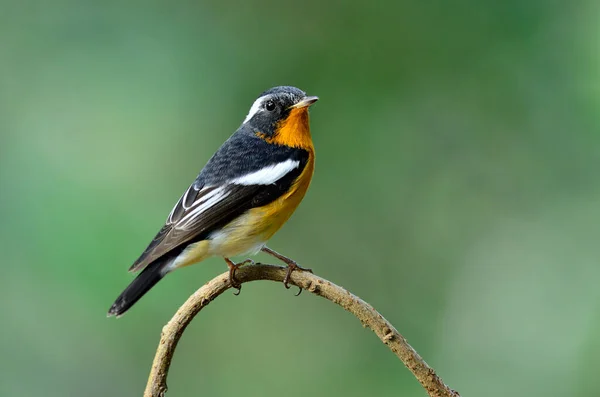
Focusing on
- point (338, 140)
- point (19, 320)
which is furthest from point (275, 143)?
point (19, 320)

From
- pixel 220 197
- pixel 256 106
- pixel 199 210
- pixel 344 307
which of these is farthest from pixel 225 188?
pixel 344 307

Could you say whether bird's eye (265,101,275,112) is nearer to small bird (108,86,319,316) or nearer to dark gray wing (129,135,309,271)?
small bird (108,86,319,316)

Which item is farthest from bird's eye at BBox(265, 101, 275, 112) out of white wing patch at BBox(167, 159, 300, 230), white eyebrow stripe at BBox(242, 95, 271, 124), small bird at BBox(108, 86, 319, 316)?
white wing patch at BBox(167, 159, 300, 230)

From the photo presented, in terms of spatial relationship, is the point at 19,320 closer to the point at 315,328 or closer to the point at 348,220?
the point at 315,328

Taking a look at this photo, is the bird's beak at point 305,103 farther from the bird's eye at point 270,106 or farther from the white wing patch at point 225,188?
the white wing patch at point 225,188

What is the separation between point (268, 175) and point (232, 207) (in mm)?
239

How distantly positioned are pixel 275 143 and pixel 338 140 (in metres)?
1.51

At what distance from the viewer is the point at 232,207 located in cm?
320

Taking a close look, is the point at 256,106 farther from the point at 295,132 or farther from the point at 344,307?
the point at 344,307

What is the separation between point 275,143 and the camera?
3.59 metres

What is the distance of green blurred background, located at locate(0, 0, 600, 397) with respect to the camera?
14.7 feet

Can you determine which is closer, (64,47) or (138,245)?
(138,245)

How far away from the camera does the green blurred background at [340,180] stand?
449cm

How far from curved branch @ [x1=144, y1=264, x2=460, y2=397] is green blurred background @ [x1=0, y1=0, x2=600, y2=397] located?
6.83 ft
